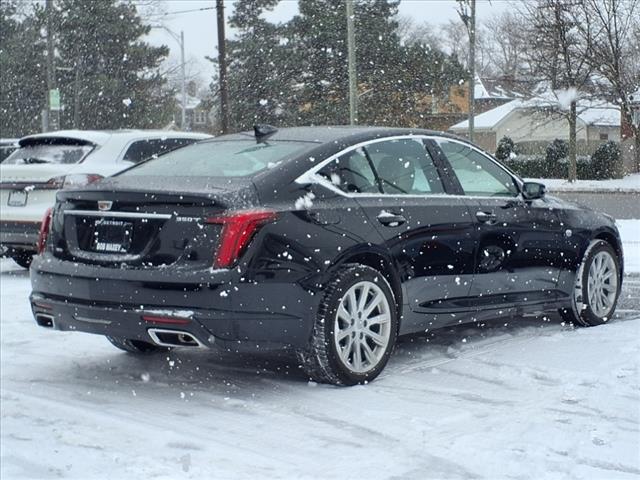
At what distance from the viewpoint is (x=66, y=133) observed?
422 inches

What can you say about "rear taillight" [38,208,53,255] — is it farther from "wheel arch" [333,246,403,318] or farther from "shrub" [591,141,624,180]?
"shrub" [591,141,624,180]

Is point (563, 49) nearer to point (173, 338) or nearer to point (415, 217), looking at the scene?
point (415, 217)

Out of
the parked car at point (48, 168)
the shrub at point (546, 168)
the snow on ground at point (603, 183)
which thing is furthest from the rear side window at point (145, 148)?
the shrub at point (546, 168)

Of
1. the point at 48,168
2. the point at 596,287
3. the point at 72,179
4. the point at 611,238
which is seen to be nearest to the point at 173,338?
the point at 596,287

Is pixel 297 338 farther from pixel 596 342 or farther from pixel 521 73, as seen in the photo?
pixel 521 73

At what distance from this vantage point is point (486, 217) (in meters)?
6.50

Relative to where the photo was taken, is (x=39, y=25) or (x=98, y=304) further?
(x=39, y=25)

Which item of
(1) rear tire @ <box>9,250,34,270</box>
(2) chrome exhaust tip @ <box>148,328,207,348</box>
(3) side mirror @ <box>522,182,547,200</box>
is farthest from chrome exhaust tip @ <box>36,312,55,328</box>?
(1) rear tire @ <box>9,250,34,270</box>

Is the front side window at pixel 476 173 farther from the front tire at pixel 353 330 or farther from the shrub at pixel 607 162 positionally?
the shrub at pixel 607 162

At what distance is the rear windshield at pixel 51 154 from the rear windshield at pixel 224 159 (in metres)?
4.25

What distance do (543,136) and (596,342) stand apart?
63140 mm

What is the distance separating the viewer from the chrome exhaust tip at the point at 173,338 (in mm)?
5148

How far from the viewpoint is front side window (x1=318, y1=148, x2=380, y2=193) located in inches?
226

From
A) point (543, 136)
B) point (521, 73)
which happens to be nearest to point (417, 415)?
point (521, 73)
